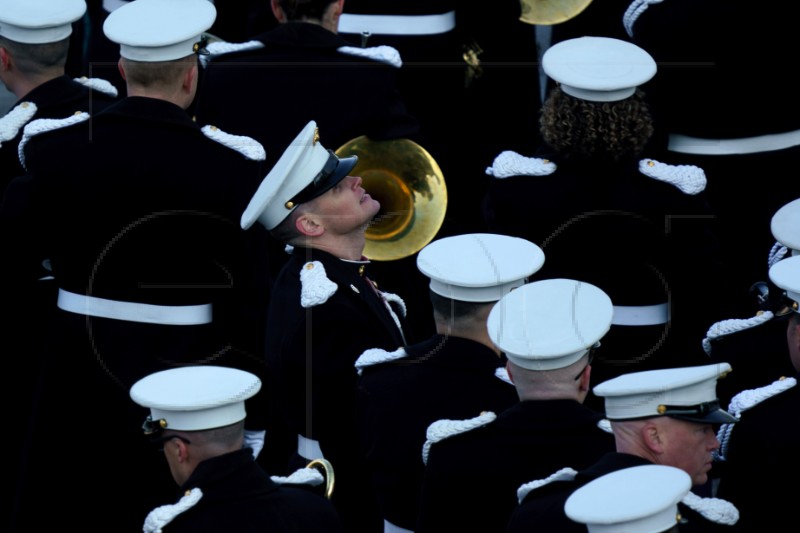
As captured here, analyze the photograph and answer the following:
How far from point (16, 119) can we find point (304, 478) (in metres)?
2.04

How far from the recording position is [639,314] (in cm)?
643

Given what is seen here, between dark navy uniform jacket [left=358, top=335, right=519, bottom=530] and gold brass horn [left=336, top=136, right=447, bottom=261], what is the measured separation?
135 centimetres

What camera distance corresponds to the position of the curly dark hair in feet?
20.3

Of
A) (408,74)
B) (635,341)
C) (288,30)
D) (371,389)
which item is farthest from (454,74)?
(371,389)

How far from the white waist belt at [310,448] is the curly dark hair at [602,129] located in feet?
4.37

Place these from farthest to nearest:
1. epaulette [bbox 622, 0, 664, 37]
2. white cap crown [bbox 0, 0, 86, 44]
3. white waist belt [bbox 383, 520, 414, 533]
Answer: epaulette [bbox 622, 0, 664, 37] → white cap crown [bbox 0, 0, 86, 44] → white waist belt [bbox 383, 520, 414, 533]

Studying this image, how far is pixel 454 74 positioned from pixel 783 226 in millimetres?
2274

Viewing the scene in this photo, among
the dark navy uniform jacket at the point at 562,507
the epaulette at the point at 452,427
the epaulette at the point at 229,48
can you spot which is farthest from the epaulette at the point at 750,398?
the epaulette at the point at 229,48

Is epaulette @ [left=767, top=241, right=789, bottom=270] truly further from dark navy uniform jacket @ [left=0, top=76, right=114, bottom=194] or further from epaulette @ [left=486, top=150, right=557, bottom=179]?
dark navy uniform jacket @ [left=0, top=76, right=114, bottom=194]

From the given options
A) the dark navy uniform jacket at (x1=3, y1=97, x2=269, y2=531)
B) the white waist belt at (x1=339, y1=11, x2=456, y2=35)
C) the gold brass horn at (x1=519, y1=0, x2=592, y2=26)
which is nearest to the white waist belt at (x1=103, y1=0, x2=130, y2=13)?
the white waist belt at (x1=339, y1=11, x2=456, y2=35)

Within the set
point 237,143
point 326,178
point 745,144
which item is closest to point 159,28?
point 237,143

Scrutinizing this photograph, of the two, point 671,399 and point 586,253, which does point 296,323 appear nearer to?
point 586,253

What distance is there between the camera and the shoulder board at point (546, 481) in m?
4.82

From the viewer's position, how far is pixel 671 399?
489cm
